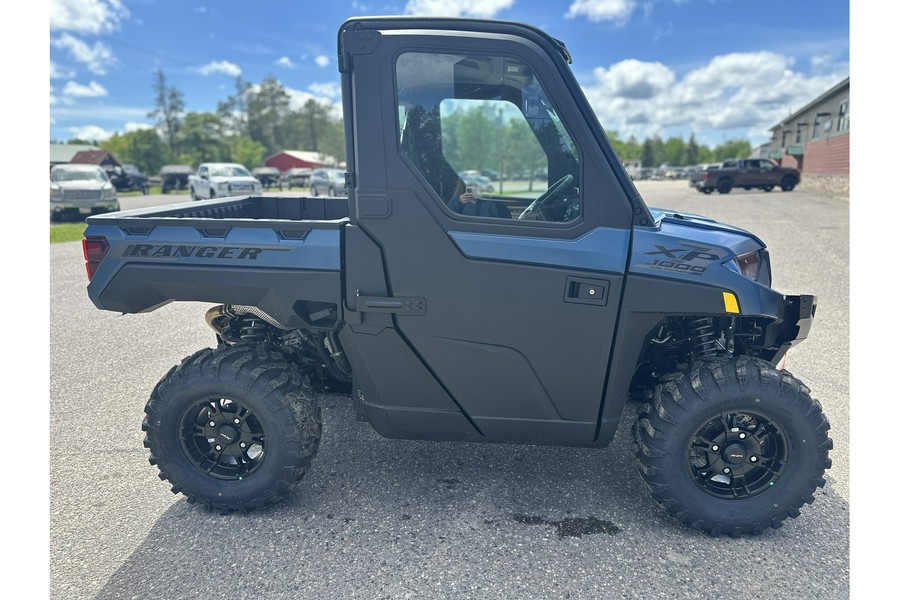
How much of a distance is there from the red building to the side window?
95476mm

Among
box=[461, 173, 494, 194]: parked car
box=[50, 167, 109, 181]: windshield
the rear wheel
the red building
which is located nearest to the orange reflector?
box=[461, 173, 494, 194]: parked car

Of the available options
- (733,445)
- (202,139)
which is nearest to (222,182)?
(733,445)

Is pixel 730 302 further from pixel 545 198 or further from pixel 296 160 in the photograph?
pixel 296 160

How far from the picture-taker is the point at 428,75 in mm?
2639

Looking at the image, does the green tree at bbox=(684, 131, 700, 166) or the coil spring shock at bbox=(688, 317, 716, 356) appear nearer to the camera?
the coil spring shock at bbox=(688, 317, 716, 356)

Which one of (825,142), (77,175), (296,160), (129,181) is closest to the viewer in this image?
(77,175)

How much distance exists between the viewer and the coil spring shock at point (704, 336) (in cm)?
293

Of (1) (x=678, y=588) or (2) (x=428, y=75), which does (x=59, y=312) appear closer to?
(2) (x=428, y=75)

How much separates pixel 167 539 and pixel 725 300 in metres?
2.97

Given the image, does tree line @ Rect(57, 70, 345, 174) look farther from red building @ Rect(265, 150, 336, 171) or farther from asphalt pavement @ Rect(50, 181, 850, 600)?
→ asphalt pavement @ Rect(50, 181, 850, 600)

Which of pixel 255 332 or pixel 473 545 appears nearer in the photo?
pixel 473 545

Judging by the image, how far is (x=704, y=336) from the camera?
9.62ft

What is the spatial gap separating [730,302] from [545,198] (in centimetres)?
100

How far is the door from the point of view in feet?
8.39
